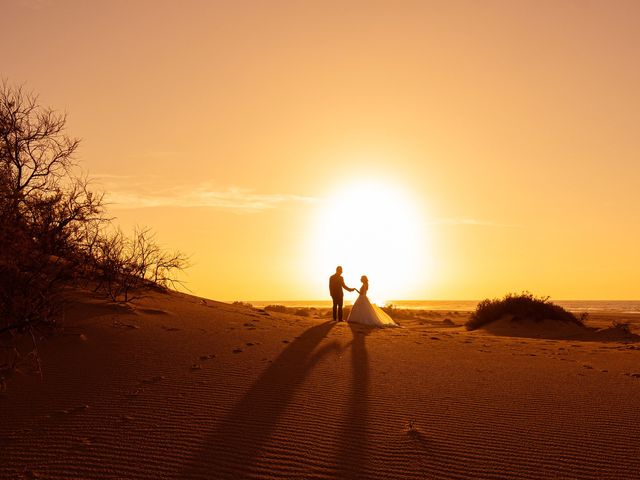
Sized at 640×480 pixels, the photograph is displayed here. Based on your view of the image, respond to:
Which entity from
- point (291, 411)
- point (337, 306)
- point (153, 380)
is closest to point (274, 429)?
point (291, 411)

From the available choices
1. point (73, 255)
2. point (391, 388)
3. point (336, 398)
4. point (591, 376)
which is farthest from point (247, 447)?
point (591, 376)

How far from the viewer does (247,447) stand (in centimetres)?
516

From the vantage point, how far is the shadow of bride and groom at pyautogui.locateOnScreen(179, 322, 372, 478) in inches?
189

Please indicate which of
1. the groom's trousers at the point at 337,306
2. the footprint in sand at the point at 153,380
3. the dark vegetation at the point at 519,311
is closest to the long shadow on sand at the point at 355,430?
the footprint in sand at the point at 153,380

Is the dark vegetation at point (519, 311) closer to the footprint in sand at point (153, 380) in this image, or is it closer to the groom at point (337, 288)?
the groom at point (337, 288)

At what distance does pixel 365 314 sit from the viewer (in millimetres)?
18859

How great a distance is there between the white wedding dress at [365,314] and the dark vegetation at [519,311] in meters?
6.57

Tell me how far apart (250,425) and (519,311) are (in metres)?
19.7

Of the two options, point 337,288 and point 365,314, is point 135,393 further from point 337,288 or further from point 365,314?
point 365,314

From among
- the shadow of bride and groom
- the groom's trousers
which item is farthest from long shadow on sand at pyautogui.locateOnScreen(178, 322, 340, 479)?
the groom's trousers

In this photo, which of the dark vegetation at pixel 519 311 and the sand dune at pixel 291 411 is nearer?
the sand dune at pixel 291 411

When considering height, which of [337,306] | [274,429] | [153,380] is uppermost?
[337,306]

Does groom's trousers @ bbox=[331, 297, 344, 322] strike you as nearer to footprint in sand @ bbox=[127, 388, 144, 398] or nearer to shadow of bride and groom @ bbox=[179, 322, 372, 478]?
shadow of bride and groom @ bbox=[179, 322, 372, 478]

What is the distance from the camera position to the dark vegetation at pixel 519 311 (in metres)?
22.7
